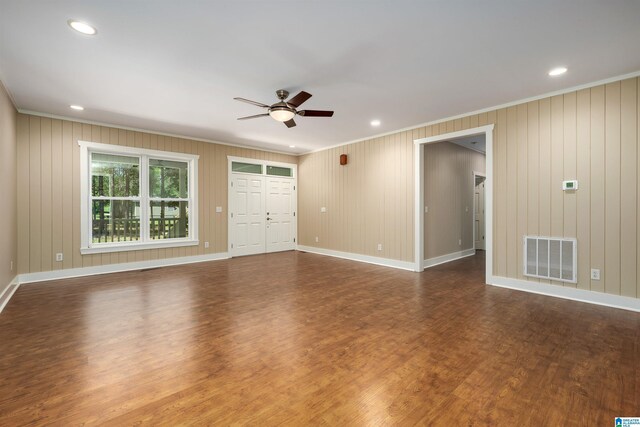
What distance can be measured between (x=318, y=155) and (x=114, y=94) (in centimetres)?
460

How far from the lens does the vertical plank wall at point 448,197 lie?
5961mm

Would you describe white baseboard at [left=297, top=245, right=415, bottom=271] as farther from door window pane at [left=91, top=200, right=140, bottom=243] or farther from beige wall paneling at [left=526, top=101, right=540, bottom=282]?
door window pane at [left=91, top=200, right=140, bottom=243]

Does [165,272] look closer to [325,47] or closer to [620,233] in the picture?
[325,47]

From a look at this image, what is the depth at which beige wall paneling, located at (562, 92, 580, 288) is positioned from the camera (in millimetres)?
3777

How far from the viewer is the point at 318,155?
25.1 feet

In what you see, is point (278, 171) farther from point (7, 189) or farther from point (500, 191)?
point (500, 191)

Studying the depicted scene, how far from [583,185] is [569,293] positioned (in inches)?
55.8

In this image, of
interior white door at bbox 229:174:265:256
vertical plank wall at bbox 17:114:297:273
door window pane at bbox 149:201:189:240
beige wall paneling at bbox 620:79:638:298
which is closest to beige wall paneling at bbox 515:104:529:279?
beige wall paneling at bbox 620:79:638:298

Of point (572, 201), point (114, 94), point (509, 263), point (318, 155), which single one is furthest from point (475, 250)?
point (114, 94)

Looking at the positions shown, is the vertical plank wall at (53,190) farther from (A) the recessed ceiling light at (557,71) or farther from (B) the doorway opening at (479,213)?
(B) the doorway opening at (479,213)

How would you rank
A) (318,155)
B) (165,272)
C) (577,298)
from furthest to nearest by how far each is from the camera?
(318,155) < (165,272) < (577,298)

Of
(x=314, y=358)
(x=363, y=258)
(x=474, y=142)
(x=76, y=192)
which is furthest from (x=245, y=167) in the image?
(x=314, y=358)

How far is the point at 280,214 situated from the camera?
8.02 meters

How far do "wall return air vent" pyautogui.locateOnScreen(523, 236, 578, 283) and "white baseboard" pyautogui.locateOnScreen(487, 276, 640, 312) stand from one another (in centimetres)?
14
